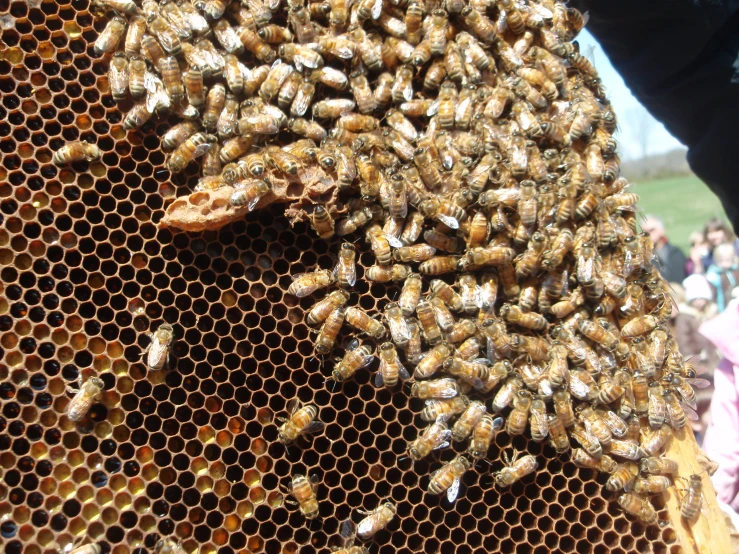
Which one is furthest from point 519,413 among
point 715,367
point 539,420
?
Result: point 715,367

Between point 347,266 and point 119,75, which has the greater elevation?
point 119,75

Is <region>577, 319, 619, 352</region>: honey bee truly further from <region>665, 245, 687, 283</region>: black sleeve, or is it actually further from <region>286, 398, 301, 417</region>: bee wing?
<region>665, 245, 687, 283</region>: black sleeve

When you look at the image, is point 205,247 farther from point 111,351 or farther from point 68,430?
point 68,430

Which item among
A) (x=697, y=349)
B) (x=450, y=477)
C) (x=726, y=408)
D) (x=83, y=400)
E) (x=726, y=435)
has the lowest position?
(x=697, y=349)

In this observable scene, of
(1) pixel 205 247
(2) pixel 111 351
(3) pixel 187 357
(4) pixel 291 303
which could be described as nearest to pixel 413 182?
(4) pixel 291 303

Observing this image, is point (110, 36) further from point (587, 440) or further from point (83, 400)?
point (587, 440)
